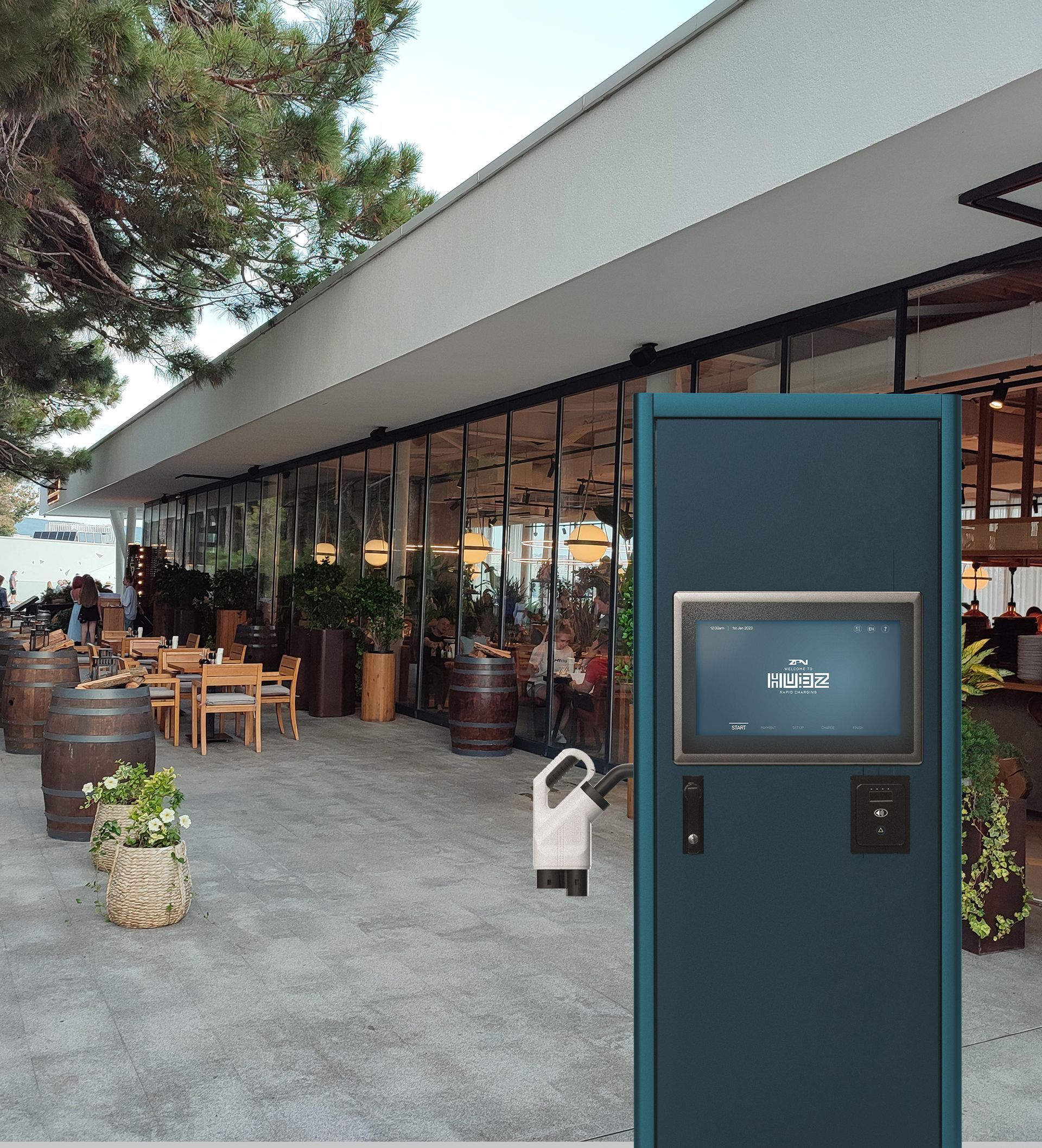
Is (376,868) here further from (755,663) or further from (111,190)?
(111,190)

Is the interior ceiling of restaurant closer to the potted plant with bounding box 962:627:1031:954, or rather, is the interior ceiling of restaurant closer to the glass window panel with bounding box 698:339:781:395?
the glass window panel with bounding box 698:339:781:395

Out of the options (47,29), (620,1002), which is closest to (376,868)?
(620,1002)

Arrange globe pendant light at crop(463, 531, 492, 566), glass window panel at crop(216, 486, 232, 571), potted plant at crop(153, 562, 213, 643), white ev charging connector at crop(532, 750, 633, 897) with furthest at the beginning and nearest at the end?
glass window panel at crop(216, 486, 232, 571) → potted plant at crop(153, 562, 213, 643) → globe pendant light at crop(463, 531, 492, 566) → white ev charging connector at crop(532, 750, 633, 897)

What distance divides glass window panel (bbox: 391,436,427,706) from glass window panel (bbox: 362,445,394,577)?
0.74 feet

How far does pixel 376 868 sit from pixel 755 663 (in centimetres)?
395

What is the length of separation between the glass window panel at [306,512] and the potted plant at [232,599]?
6.09ft

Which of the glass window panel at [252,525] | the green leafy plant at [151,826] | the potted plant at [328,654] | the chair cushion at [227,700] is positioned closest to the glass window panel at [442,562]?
the potted plant at [328,654]

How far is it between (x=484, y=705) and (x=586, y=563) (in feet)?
5.08

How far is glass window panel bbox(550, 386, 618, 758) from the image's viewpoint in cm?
855

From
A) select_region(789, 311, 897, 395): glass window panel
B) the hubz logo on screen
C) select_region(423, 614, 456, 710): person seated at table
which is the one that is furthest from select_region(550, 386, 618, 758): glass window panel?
the hubz logo on screen

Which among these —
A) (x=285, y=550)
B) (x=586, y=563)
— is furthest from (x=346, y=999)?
(x=285, y=550)

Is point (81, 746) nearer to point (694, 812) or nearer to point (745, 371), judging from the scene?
point (694, 812)

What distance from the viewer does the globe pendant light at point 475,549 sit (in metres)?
10.5

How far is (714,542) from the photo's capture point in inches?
82.4
